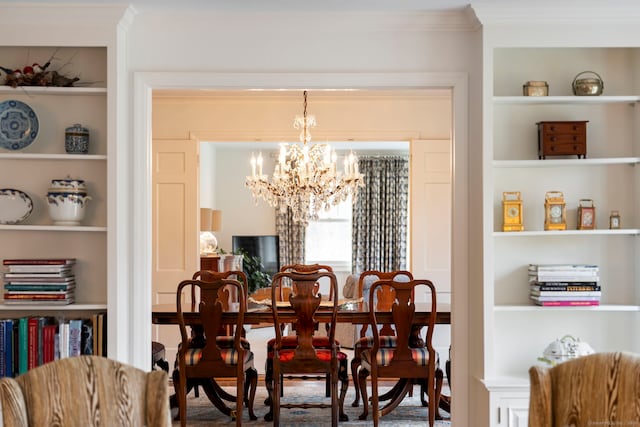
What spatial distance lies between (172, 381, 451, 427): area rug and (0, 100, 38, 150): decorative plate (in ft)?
7.63

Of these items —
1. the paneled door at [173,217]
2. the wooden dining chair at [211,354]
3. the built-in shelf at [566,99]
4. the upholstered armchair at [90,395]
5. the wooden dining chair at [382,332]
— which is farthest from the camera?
the paneled door at [173,217]

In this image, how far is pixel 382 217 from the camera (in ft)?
34.3

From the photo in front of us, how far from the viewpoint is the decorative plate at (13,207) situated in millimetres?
3574

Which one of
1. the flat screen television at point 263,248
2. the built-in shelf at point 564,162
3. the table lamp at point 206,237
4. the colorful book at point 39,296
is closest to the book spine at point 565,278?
the built-in shelf at point 564,162

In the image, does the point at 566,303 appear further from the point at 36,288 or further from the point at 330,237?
the point at 330,237

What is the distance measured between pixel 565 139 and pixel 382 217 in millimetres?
6849

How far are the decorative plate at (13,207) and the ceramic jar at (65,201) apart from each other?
147mm

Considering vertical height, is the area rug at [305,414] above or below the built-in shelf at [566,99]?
below

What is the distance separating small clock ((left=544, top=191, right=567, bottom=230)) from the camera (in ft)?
11.9

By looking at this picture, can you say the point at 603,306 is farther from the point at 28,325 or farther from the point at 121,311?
the point at 28,325

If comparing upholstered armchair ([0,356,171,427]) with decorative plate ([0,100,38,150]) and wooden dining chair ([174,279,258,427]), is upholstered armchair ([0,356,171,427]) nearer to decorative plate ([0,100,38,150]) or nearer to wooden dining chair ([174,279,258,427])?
decorative plate ([0,100,38,150])

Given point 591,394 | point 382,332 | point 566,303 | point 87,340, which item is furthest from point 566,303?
point 87,340

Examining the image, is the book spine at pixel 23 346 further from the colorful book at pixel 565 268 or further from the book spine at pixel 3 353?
the colorful book at pixel 565 268

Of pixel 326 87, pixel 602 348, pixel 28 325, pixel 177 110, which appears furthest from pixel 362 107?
pixel 28 325
